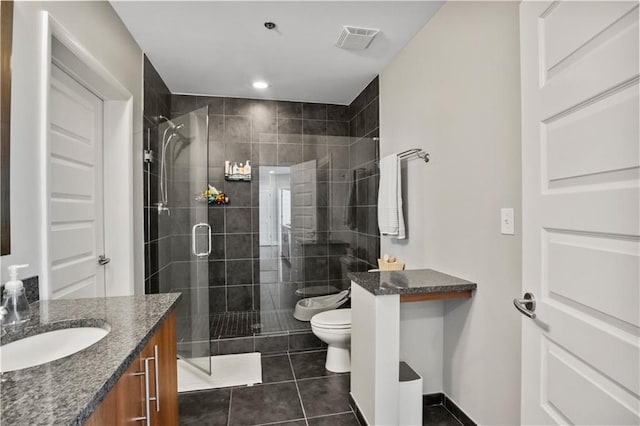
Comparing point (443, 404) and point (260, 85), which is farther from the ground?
point (260, 85)

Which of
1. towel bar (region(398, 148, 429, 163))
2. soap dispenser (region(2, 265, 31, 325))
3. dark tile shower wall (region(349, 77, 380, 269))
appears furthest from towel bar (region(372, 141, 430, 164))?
soap dispenser (region(2, 265, 31, 325))

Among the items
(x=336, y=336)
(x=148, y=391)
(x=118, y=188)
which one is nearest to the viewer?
(x=148, y=391)

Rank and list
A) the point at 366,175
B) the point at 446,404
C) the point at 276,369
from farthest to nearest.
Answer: the point at 366,175
the point at 276,369
the point at 446,404

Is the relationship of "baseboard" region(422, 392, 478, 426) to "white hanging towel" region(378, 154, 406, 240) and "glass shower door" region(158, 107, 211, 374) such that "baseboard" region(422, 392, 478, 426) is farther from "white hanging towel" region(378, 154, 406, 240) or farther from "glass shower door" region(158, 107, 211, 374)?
"glass shower door" region(158, 107, 211, 374)

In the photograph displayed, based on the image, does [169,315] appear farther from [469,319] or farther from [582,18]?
[582,18]

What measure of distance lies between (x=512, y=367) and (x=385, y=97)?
2255 millimetres

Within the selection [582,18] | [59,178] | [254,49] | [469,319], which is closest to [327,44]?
[254,49]

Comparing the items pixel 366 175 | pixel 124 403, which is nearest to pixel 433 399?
pixel 124 403

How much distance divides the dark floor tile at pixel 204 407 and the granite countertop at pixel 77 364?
1.09m

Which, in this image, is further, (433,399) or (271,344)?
(271,344)

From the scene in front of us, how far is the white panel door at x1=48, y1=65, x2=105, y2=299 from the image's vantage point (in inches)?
69.4

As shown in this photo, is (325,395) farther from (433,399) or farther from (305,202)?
(305,202)

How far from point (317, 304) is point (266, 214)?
43.4 inches

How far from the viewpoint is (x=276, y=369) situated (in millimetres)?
2646
